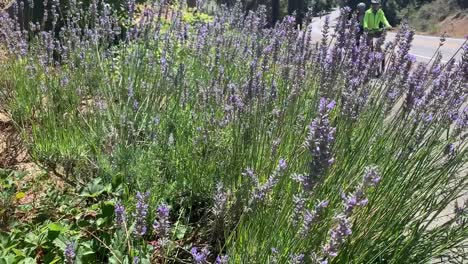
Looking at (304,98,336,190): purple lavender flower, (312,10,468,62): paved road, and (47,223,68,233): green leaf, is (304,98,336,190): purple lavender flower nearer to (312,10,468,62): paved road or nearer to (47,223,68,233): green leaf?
(47,223,68,233): green leaf

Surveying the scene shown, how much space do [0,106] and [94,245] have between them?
70.8 inches

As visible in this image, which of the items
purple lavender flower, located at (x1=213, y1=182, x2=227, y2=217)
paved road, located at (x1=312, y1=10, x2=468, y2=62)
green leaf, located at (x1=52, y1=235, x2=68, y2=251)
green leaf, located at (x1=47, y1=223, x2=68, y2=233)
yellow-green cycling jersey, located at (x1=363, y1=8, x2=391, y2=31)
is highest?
yellow-green cycling jersey, located at (x1=363, y1=8, x2=391, y2=31)

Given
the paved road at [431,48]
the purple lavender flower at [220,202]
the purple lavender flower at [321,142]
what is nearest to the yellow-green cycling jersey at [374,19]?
the paved road at [431,48]

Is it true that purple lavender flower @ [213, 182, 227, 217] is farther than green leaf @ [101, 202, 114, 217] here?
No

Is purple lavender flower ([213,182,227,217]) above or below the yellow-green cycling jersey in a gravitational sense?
below

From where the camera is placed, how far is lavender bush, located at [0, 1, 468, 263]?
5.27ft

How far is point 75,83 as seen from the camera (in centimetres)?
312

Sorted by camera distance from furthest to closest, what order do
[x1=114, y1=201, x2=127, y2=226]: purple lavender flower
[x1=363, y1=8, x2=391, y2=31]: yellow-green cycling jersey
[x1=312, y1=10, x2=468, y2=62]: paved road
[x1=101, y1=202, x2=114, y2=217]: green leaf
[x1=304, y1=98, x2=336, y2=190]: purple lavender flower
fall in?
[x1=312, y1=10, x2=468, y2=62]: paved road, [x1=363, y1=8, x2=391, y2=31]: yellow-green cycling jersey, [x1=101, y1=202, x2=114, y2=217]: green leaf, [x1=114, y1=201, x2=127, y2=226]: purple lavender flower, [x1=304, y1=98, x2=336, y2=190]: purple lavender flower

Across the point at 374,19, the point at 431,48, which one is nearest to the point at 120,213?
the point at 374,19

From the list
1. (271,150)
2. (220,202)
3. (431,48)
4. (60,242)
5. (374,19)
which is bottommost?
(431,48)

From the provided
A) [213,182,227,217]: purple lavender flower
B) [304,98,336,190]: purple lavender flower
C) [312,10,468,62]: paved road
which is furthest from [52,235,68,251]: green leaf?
[312,10,468,62]: paved road

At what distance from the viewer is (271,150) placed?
2098 mm

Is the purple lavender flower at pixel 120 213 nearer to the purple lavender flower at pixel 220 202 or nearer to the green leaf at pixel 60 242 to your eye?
the green leaf at pixel 60 242

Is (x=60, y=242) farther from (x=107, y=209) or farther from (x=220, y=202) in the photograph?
(x=220, y=202)
